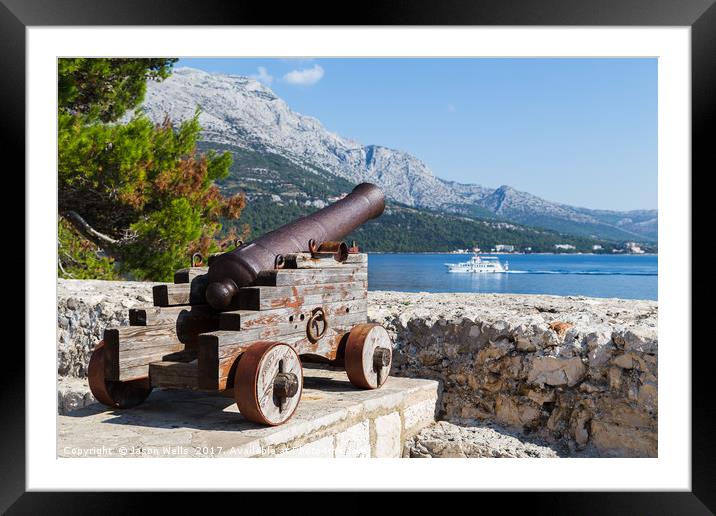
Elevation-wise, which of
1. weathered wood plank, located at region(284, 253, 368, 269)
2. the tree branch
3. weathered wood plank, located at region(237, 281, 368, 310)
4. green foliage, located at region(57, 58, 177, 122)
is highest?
green foliage, located at region(57, 58, 177, 122)

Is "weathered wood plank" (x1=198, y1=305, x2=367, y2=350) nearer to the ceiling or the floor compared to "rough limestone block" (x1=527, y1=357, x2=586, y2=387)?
nearer to the ceiling

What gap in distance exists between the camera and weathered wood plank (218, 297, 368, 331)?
4418 millimetres

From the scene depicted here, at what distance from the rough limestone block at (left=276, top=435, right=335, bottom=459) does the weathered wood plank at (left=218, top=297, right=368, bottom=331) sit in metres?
0.86

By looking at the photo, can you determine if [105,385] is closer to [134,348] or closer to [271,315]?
[134,348]

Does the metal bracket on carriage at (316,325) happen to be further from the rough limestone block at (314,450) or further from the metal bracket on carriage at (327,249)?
the rough limestone block at (314,450)

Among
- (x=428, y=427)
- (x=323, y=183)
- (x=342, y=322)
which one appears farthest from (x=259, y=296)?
(x=323, y=183)

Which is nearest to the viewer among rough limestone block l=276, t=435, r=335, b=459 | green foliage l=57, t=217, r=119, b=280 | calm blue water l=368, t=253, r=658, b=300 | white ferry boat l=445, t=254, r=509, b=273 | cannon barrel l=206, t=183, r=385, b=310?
rough limestone block l=276, t=435, r=335, b=459

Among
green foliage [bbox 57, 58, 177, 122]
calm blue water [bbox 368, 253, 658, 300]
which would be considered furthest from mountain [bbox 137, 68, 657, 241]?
green foliage [bbox 57, 58, 177, 122]

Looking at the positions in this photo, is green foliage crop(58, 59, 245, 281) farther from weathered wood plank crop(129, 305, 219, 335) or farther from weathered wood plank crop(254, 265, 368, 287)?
weathered wood plank crop(129, 305, 219, 335)
